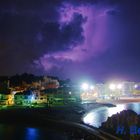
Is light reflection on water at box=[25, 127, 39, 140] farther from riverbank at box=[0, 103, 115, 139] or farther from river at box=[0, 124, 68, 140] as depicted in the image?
riverbank at box=[0, 103, 115, 139]

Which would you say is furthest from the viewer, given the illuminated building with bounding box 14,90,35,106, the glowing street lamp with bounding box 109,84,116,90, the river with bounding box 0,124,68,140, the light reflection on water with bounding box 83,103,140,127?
the glowing street lamp with bounding box 109,84,116,90

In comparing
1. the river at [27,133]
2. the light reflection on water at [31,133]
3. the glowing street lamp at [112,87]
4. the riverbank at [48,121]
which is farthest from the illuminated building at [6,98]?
the glowing street lamp at [112,87]

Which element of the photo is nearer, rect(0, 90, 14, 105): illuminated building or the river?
the river

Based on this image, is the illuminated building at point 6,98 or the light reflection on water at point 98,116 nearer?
the light reflection on water at point 98,116

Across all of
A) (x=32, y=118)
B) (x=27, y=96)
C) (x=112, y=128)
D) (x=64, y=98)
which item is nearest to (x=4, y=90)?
(x=27, y=96)

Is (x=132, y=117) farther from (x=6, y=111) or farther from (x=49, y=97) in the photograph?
(x=49, y=97)

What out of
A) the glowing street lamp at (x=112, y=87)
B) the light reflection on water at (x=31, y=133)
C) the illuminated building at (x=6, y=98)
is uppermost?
the glowing street lamp at (x=112, y=87)

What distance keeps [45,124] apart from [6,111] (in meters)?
11.2

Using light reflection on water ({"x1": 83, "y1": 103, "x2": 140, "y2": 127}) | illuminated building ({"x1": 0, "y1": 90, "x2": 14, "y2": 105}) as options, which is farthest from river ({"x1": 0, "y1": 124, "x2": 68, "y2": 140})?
illuminated building ({"x1": 0, "y1": 90, "x2": 14, "y2": 105})

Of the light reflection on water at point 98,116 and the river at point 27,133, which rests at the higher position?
the light reflection on water at point 98,116

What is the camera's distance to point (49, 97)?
73.9 metres

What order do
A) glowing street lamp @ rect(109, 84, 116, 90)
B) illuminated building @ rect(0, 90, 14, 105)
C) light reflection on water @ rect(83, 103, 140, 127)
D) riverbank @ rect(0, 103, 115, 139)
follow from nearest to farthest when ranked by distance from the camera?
riverbank @ rect(0, 103, 115, 139) < light reflection on water @ rect(83, 103, 140, 127) < illuminated building @ rect(0, 90, 14, 105) < glowing street lamp @ rect(109, 84, 116, 90)

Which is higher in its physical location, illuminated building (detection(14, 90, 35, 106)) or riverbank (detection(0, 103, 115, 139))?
illuminated building (detection(14, 90, 35, 106))

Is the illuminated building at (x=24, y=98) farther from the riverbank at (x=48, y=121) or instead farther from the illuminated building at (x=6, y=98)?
the riverbank at (x=48, y=121)
